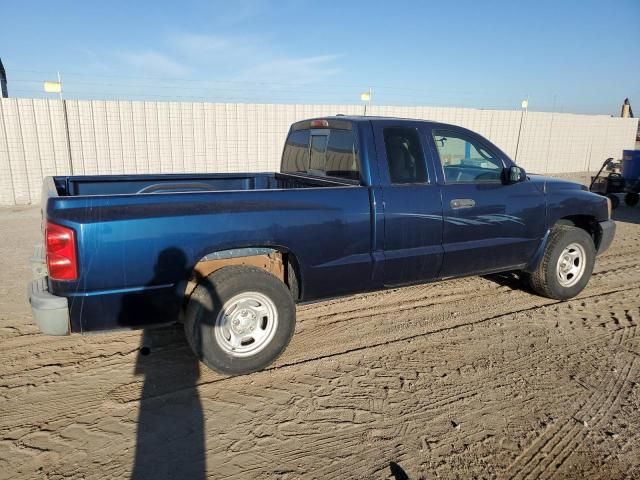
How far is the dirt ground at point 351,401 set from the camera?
260 centimetres

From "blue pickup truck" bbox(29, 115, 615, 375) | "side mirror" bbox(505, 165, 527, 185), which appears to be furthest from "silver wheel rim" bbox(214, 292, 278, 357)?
"side mirror" bbox(505, 165, 527, 185)

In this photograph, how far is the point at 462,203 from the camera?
4.21 m

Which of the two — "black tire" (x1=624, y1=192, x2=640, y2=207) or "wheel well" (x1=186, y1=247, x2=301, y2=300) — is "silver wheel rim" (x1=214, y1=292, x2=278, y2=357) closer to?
"wheel well" (x1=186, y1=247, x2=301, y2=300)

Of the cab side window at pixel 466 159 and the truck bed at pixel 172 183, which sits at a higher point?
the cab side window at pixel 466 159

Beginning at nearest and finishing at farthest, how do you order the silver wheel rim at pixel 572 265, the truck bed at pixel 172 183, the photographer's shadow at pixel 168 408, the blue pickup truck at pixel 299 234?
1. the photographer's shadow at pixel 168 408
2. the blue pickup truck at pixel 299 234
3. the truck bed at pixel 172 183
4. the silver wheel rim at pixel 572 265

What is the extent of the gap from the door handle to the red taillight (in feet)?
9.82

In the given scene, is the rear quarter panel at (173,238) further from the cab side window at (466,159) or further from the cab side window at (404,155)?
the cab side window at (466,159)

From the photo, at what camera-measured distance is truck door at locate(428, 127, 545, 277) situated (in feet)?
13.9

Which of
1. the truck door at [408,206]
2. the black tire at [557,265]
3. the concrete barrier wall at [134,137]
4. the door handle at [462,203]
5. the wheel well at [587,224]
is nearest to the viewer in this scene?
the truck door at [408,206]

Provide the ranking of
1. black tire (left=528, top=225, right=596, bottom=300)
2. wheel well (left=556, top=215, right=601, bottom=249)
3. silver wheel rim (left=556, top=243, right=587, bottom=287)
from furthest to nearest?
1. wheel well (left=556, top=215, right=601, bottom=249)
2. silver wheel rim (left=556, top=243, right=587, bottom=287)
3. black tire (left=528, top=225, right=596, bottom=300)

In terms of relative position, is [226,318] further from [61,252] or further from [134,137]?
[134,137]

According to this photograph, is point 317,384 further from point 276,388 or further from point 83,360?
point 83,360

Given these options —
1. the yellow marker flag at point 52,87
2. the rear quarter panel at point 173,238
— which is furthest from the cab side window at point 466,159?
the yellow marker flag at point 52,87

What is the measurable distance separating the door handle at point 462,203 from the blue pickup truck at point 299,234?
0.05 ft
